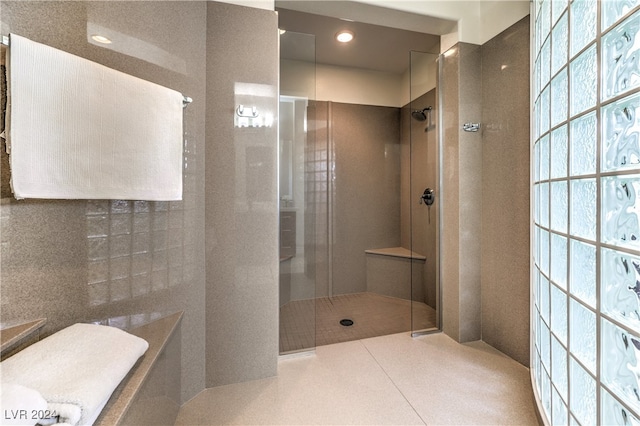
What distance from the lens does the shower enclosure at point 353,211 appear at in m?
1.80

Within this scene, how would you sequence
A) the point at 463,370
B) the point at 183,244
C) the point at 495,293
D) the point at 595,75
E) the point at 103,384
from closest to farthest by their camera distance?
1. the point at 103,384
2. the point at 595,75
3. the point at 183,244
4. the point at 463,370
5. the point at 495,293

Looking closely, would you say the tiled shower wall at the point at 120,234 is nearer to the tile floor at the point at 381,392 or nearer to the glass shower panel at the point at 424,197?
the tile floor at the point at 381,392

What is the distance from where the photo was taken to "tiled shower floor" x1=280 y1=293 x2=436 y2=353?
5.88 feet

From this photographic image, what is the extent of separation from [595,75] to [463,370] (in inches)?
61.5

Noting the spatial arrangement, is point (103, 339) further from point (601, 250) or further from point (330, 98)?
point (330, 98)

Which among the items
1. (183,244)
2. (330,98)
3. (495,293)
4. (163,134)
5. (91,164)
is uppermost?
(330,98)

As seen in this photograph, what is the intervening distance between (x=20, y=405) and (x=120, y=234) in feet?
2.16

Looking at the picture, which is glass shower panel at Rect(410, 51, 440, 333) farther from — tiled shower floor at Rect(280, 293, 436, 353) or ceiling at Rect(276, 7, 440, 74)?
ceiling at Rect(276, 7, 440, 74)

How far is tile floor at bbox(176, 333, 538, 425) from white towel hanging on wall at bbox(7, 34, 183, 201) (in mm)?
1074

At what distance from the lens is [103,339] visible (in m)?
0.82

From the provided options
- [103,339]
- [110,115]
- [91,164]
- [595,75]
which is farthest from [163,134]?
[595,75]

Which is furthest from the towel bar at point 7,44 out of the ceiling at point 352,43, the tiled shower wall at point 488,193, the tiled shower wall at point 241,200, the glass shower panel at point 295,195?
the tiled shower wall at point 488,193

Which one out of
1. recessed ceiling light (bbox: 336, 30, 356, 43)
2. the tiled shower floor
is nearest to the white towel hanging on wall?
the tiled shower floor

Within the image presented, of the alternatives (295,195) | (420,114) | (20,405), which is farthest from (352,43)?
(20,405)
